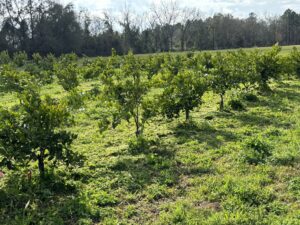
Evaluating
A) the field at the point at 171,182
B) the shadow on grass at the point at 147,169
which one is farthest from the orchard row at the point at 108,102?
the shadow on grass at the point at 147,169

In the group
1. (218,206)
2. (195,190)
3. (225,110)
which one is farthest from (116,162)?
(225,110)

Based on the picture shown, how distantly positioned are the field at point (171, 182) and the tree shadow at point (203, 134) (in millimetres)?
22

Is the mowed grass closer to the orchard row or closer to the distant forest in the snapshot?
the orchard row

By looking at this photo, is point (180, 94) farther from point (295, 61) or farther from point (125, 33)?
point (125, 33)

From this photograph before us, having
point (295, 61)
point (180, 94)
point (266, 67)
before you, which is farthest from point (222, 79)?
point (295, 61)

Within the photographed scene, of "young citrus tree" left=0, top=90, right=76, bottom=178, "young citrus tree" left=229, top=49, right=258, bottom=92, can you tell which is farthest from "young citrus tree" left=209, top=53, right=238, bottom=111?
"young citrus tree" left=0, top=90, right=76, bottom=178

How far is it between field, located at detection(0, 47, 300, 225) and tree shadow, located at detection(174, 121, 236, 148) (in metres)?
0.02

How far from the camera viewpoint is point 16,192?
4984mm

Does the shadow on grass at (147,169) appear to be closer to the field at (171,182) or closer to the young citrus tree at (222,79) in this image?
the field at (171,182)

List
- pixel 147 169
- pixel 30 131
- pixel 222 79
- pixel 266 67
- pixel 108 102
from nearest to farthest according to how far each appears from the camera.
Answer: pixel 30 131, pixel 147 169, pixel 108 102, pixel 222 79, pixel 266 67

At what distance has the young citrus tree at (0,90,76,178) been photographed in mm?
5180

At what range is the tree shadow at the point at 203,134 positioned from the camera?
7.58m

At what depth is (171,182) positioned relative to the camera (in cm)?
555

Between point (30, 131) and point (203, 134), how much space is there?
4200 mm
